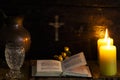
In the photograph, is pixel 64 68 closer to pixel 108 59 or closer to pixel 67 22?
pixel 108 59

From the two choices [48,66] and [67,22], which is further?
[67,22]

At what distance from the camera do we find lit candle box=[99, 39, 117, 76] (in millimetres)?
1189

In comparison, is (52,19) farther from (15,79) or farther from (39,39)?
(15,79)

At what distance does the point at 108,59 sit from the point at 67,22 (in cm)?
34

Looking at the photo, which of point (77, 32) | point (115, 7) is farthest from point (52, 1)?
point (115, 7)

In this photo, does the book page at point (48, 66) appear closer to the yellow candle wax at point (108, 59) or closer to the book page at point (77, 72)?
the book page at point (77, 72)

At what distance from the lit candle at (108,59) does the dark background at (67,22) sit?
26cm

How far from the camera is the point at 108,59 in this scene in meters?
1.20

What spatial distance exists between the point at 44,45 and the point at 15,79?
1.18ft

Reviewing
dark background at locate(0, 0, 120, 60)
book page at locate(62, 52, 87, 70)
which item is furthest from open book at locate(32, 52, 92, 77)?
dark background at locate(0, 0, 120, 60)

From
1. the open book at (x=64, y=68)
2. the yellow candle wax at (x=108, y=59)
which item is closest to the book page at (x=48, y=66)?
the open book at (x=64, y=68)

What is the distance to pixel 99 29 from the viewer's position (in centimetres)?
146

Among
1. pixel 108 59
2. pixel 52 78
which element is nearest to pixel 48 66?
pixel 52 78

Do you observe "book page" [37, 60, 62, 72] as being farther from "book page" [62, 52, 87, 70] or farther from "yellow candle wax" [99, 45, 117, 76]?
"yellow candle wax" [99, 45, 117, 76]
